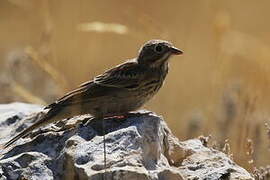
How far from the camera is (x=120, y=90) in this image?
7.54 metres

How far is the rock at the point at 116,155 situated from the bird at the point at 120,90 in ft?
0.43

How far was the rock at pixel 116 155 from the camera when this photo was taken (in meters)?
6.38

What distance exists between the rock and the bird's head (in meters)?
0.64

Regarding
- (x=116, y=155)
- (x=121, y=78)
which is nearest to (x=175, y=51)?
(x=121, y=78)

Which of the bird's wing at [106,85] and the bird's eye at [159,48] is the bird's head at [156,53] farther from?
the bird's wing at [106,85]

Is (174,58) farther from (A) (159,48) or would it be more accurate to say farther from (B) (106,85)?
(B) (106,85)

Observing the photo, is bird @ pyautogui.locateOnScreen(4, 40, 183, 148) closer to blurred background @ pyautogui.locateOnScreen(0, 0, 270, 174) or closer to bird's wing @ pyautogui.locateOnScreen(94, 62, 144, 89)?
bird's wing @ pyautogui.locateOnScreen(94, 62, 144, 89)

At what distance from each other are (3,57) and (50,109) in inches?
285

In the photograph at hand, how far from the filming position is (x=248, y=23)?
15820mm

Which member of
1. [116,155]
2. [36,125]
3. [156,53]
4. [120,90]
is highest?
[156,53]

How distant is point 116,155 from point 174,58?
7.46 metres

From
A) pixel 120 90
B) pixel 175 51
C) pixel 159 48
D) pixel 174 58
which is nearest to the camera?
pixel 120 90

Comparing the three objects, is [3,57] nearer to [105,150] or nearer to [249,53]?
[249,53]

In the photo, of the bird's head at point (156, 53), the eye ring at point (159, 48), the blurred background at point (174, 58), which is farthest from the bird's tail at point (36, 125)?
the blurred background at point (174, 58)
